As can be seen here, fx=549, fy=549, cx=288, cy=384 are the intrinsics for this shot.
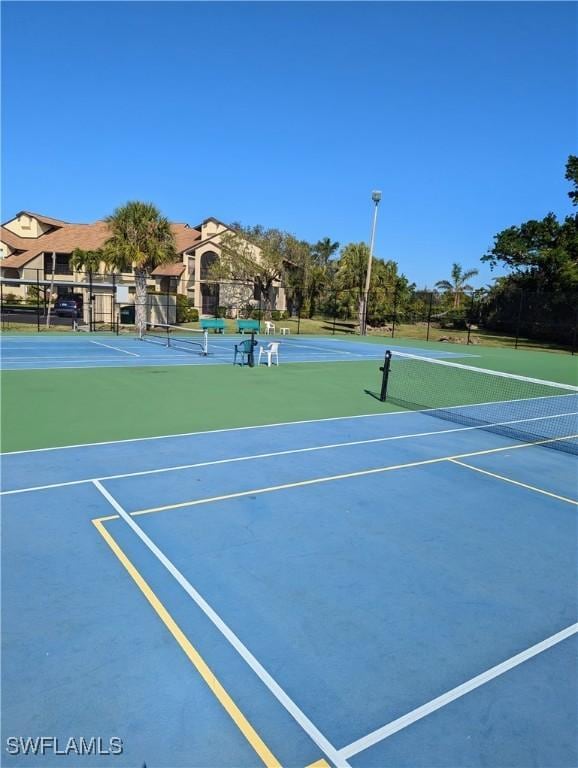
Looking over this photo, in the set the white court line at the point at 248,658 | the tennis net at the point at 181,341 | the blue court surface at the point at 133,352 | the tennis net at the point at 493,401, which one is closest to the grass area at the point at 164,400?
the tennis net at the point at 493,401

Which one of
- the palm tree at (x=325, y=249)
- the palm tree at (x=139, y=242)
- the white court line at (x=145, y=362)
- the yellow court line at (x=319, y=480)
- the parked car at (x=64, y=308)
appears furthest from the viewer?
the palm tree at (x=325, y=249)

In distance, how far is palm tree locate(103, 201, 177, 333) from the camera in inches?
1177

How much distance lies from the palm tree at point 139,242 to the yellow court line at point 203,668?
85.0 feet

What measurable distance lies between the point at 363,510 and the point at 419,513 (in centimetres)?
66

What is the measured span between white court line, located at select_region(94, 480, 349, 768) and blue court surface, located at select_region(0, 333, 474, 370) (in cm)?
1385

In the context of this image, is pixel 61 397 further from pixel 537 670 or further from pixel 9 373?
pixel 537 670

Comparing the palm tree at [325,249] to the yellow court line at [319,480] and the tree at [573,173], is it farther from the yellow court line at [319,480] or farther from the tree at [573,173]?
the yellow court line at [319,480]

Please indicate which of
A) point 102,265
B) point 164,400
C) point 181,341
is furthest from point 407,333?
point 164,400

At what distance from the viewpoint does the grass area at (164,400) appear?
9.84m

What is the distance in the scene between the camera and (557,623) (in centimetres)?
434

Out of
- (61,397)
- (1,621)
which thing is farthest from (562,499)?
(61,397)

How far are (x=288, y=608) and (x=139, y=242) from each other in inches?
1136

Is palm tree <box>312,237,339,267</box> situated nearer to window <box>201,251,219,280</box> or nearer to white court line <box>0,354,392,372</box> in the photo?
window <box>201,251,219,280</box>

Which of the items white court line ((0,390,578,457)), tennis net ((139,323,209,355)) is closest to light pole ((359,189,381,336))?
tennis net ((139,323,209,355))
